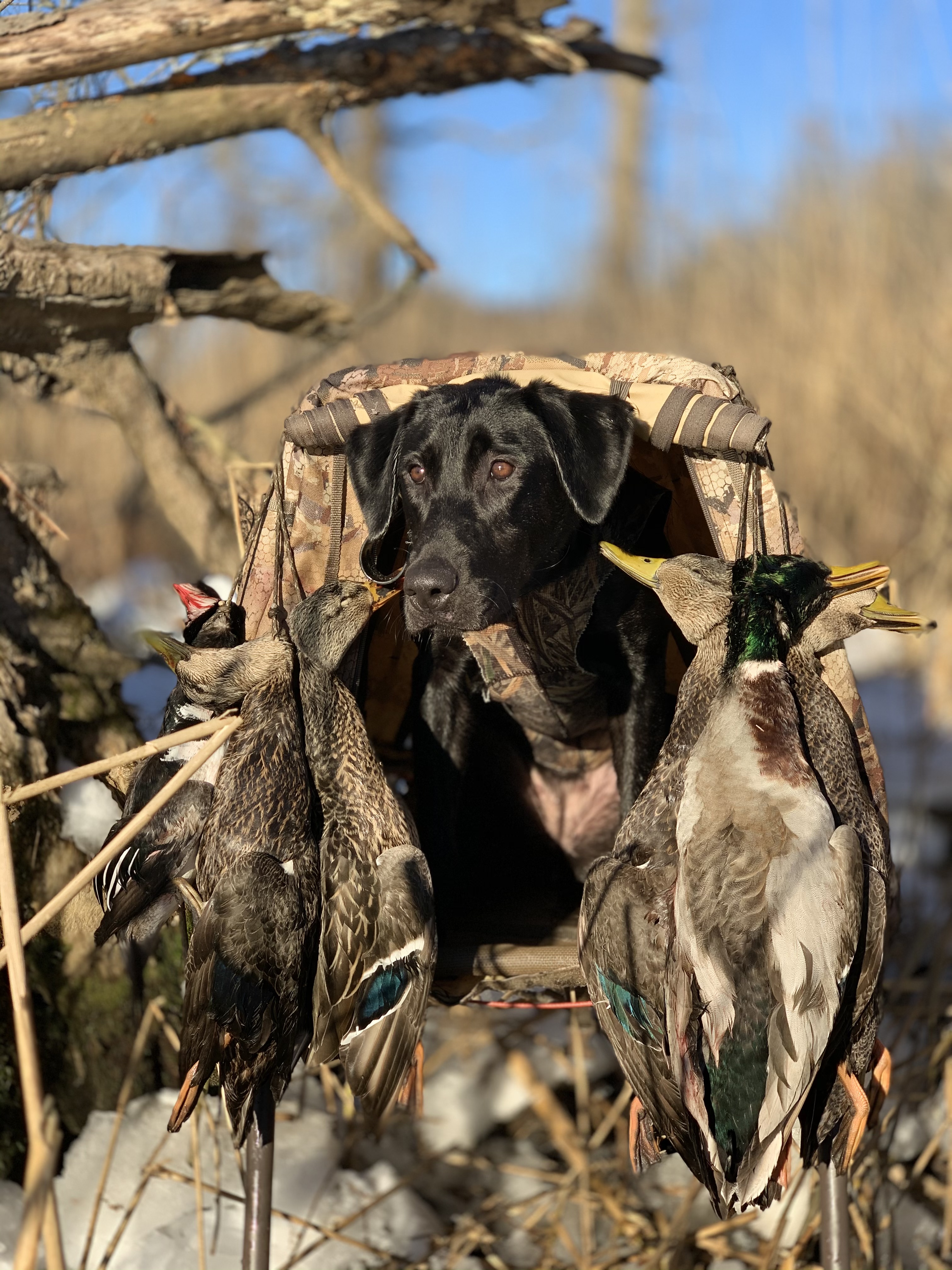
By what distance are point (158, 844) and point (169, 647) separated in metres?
0.32

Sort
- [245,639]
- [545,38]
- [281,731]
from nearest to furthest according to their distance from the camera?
[281,731] < [245,639] < [545,38]

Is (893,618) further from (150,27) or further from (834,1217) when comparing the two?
(150,27)

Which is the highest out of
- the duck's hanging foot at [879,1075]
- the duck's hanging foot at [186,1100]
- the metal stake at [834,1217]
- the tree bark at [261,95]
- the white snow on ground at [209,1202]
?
the tree bark at [261,95]

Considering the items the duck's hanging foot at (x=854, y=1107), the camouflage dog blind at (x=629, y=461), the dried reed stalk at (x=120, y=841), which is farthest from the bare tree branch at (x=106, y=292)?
the duck's hanging foot at (x=854, y=1107)

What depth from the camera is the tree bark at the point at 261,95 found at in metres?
2.98

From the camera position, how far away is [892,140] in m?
7.14

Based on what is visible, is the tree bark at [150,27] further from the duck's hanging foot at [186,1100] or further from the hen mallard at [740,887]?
the duck's hanging foot at [186,1100]

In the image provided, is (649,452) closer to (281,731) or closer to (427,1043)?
(281,731)

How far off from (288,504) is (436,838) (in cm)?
88

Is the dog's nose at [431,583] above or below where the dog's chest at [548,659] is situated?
above

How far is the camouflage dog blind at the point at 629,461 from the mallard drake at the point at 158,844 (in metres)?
0.37

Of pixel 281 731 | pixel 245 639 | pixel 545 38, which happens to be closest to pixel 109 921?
pixel 281 731

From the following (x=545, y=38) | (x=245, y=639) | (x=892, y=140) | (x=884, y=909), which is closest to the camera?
(x=884, y=909)

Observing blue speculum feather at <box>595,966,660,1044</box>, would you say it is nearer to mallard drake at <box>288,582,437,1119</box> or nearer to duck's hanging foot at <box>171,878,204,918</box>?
mallard drake at <box>288,582,437,1119</box>
